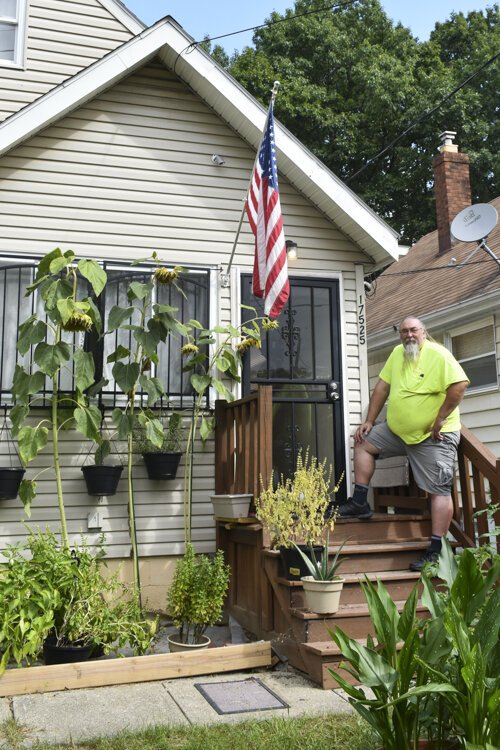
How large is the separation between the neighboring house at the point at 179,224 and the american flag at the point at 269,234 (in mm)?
769

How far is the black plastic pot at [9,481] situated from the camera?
530cm

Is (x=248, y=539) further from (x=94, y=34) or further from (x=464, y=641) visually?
(x=94, y=34)

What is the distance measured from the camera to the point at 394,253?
20.6 ft

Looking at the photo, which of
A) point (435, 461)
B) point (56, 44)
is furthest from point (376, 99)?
point (435, 461)

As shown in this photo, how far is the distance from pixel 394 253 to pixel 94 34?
371 centimetres

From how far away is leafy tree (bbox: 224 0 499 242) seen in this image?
20984 mm

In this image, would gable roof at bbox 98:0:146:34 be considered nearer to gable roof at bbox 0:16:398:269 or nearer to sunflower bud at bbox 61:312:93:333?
gable roof at bbox 0:16:398:269

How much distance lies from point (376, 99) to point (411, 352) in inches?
692

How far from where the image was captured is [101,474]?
→ 548 centimetres

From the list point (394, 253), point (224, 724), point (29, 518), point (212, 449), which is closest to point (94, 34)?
point (394, 253)

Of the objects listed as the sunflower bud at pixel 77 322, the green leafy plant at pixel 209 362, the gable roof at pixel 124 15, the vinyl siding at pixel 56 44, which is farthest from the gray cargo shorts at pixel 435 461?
the gable roof at pixel 124 15

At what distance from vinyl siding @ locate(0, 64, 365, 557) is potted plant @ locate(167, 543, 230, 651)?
1.07m

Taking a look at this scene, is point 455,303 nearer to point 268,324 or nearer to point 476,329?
point 476,329

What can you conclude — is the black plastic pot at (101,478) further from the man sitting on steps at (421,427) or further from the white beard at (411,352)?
the white beard at (411,352)
